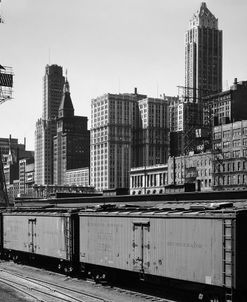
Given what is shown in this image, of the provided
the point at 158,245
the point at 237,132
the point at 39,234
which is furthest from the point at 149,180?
the point at 158,245

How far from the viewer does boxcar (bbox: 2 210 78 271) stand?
32250mm

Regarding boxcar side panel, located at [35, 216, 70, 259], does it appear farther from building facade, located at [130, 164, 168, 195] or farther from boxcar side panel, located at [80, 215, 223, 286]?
building facade, located at [130, 164, 168, 195]

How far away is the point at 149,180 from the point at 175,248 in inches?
5964

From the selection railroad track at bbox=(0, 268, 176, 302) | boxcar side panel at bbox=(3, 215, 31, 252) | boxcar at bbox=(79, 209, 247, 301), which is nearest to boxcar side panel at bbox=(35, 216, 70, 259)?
railroad track at bbox=(0, 268, 176, 302)

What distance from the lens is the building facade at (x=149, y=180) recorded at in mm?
165875

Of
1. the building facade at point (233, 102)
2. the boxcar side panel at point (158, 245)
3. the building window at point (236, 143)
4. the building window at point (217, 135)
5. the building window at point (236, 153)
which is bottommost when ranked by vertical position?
the boxcar side panel at point (158, 245)

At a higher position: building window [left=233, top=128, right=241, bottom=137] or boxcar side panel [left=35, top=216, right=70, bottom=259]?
building window [left=233, top=128, right=241, bottom=137]

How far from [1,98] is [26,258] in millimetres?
30143

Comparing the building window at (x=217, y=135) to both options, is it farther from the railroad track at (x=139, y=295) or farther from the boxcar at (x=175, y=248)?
the railroad track at (x=139, y=295)

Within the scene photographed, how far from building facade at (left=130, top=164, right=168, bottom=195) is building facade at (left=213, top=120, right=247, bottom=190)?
2979cm

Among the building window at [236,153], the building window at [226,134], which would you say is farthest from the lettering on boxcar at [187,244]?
the building window at [226,134]

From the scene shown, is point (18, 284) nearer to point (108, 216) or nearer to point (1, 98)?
point (108, 216)

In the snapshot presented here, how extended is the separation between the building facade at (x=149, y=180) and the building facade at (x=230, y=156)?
29.8 meters

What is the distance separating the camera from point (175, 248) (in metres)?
23.0
